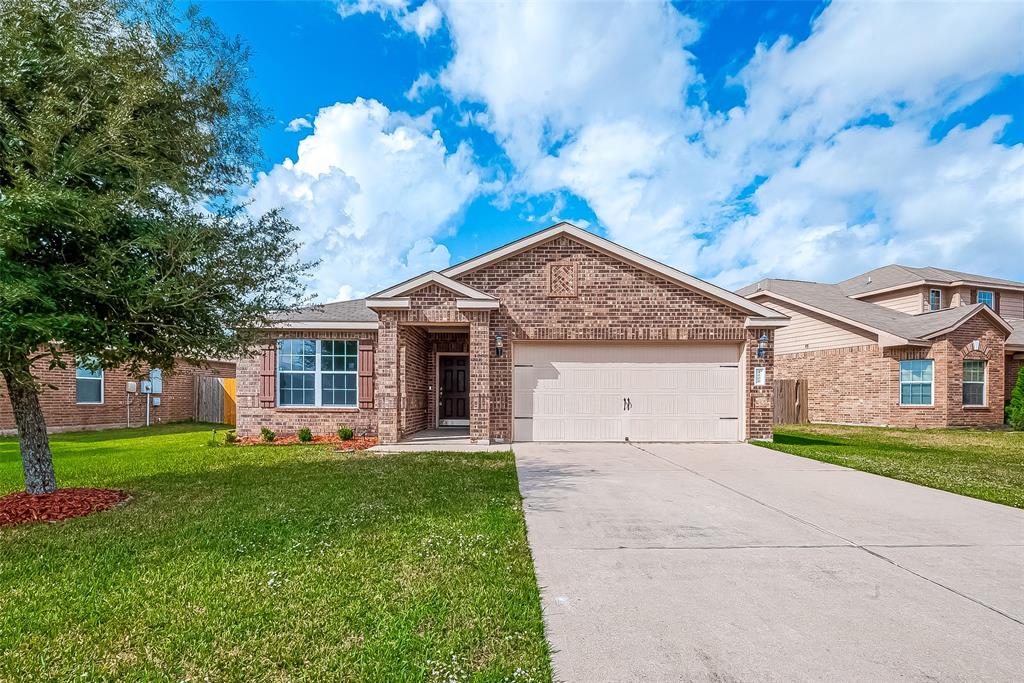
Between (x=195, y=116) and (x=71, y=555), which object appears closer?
(x=71, y=555)

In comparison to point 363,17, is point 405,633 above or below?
below

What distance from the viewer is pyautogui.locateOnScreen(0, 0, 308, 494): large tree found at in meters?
4.72

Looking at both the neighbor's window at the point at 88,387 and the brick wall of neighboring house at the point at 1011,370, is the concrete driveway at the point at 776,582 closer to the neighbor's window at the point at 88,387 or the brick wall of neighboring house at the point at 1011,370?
the neighbor's window at the point at 88,387

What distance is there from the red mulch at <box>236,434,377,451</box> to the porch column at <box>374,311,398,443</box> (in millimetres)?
797

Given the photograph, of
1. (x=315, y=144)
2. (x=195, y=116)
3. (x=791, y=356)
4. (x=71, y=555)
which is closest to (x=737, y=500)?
(x=71, y=555)

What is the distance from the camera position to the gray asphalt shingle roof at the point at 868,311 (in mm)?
16406

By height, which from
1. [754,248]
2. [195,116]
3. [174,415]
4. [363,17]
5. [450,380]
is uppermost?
[363,17]

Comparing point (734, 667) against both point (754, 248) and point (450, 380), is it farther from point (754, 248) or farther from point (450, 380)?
point (754, 248)

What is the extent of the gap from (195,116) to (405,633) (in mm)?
6558

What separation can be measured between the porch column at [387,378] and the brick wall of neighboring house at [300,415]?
1.87 meters

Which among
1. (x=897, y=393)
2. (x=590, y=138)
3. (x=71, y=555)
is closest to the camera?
(x=71, y=555)

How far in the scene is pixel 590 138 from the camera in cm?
1323

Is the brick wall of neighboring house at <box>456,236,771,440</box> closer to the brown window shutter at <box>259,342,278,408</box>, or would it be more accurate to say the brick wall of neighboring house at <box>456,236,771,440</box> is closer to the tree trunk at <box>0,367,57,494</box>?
the brown window shutter at <box>259,342,278,408</box>

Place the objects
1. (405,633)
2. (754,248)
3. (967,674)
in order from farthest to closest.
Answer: (754,248) < (405,633) < (967,674)
